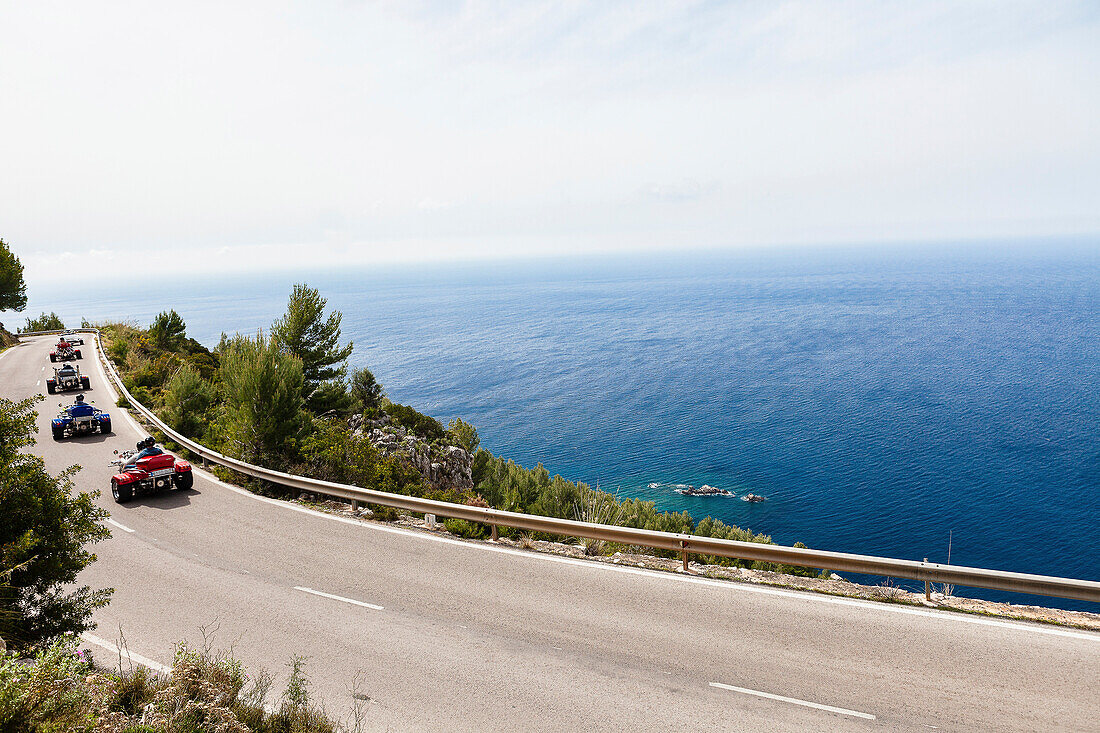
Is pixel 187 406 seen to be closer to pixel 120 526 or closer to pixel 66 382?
pixel 120 526

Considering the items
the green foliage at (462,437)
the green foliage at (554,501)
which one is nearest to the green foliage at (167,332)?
the green foliage at (462,437)

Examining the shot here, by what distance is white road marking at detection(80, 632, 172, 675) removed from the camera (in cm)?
707

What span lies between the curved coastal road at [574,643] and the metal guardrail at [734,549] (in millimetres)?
558

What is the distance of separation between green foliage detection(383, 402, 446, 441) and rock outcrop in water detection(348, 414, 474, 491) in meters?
1.26

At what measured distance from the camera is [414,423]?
40.8m

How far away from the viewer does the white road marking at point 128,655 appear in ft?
23.2

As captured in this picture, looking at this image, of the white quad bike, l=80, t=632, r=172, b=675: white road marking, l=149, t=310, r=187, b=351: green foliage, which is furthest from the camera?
l=149, t=310, r=187, b=351: green foliage

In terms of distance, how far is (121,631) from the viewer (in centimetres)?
802

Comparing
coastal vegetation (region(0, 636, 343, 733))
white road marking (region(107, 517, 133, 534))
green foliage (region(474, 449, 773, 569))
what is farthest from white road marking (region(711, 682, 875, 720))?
green foliage (region(474, 449, 773, 569))

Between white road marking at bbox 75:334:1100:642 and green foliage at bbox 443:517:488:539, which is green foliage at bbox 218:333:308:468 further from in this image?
green foliage at bbox 443:517:488:539

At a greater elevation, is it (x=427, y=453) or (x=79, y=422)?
(x=79, y=422)

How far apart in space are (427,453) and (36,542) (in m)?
28.9

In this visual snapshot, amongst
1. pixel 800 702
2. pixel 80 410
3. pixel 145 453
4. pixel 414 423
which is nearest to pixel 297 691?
pixel 800 702

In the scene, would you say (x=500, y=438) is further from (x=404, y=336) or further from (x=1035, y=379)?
(x=404, y=336)
